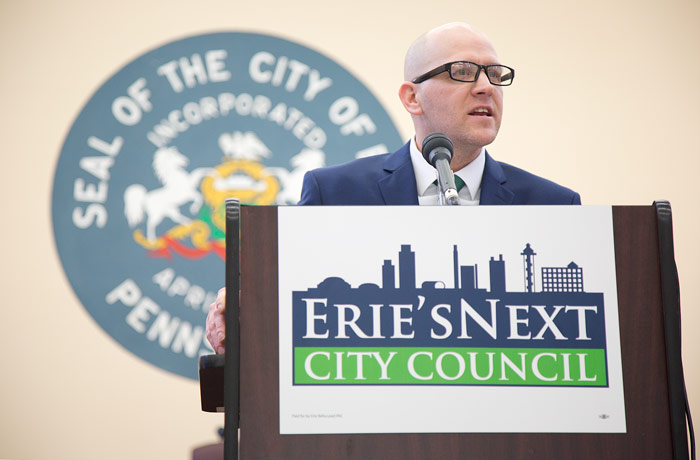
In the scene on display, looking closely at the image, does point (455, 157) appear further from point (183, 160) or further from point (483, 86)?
point (183, 160)

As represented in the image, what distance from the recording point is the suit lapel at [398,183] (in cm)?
185

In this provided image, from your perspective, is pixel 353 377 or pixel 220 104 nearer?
pixel 353 377

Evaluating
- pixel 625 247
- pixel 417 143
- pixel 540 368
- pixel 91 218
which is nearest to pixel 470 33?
pixel 417 143

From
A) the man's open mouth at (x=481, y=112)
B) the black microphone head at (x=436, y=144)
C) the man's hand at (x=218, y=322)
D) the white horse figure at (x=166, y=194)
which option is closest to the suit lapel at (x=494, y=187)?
the man's open mouth at (x=481, y=112)

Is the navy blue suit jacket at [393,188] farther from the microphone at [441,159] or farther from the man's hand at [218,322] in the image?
the man's hand at [218,322]

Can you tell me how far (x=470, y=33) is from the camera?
1.91 metres

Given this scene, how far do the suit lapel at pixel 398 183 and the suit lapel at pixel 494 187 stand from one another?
0.17 m

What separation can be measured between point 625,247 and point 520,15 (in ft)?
8.45

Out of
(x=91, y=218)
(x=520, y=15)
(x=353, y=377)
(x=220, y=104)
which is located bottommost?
(x=353, y=377)

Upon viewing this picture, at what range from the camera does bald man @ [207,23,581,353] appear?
1.86 meters

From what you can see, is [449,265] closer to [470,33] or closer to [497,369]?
[497,369]

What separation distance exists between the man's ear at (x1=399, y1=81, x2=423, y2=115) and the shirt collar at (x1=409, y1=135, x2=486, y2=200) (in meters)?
0.11

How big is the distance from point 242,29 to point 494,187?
1.88 m

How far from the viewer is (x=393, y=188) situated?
1.87 meters
